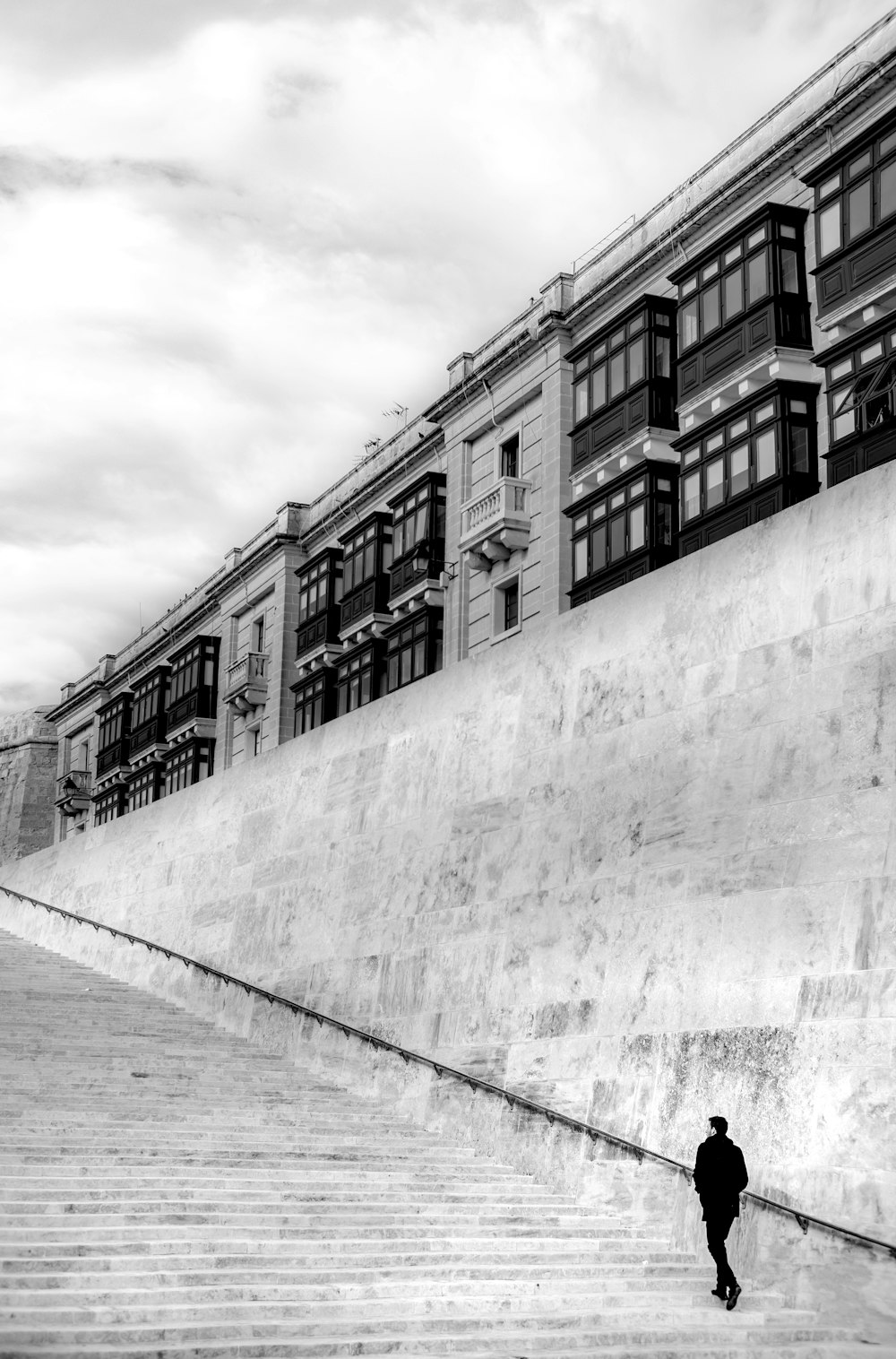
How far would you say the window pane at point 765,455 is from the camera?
68.8 ft

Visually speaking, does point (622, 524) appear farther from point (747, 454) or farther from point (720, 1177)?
point (720, 1177)

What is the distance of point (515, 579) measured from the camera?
2755 centimetres

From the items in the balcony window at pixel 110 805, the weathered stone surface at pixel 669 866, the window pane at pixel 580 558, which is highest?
the window pane at pixel 580 558

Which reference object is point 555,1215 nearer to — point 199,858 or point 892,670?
point 892,670

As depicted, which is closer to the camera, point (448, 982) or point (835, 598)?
point (835, 598)

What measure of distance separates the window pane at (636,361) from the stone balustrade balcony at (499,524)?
340 cm

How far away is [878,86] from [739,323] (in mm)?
3582

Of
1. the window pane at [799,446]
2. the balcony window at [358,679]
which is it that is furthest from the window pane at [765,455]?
the balcony window at [358,679]

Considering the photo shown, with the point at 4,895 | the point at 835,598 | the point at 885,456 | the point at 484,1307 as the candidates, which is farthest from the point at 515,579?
the point at 484,1307

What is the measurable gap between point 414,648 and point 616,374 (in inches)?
304

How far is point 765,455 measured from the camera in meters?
21.2

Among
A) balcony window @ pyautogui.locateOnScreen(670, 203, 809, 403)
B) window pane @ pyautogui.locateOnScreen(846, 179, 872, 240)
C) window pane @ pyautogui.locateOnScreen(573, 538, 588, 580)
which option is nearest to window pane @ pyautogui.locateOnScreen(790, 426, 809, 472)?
balcony window @ pyautogui.locateOnScreen(670, 203, 809, 403)

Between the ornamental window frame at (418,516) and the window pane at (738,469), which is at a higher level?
A: the ornamental window frame at (418,516)

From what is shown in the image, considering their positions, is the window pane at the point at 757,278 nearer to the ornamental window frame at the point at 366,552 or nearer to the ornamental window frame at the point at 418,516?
the ornamental window frame at the point at 418,516
